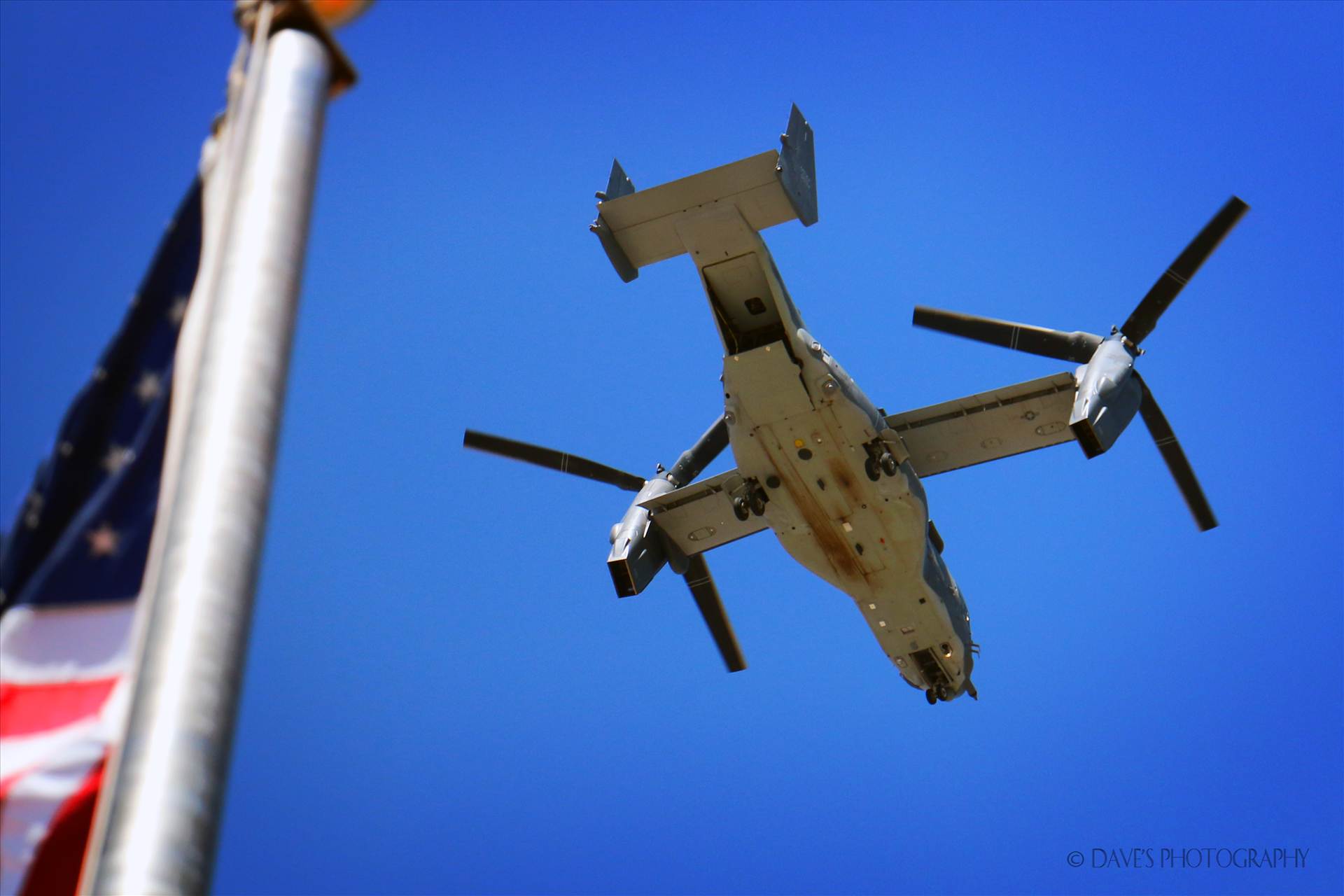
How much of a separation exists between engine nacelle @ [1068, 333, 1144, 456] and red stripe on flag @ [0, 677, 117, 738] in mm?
17700

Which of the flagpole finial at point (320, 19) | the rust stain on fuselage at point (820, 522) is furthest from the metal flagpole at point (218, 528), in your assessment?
the rust stain on fuselage at point (820, 522)

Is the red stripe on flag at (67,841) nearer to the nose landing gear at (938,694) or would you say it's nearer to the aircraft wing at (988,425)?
the aircraft wing at (988,425)

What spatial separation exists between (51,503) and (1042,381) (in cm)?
1900

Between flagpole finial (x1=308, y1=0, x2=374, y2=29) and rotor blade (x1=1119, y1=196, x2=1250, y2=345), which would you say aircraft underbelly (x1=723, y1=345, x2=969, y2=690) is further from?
flagpole finial (x1=308, y1=0, x2=374, y2=29)

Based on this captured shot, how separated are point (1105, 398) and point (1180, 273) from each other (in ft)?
11.5

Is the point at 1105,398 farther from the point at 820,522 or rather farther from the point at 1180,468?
the point at 820,522

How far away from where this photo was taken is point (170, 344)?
178 inches

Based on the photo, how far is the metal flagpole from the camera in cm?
284

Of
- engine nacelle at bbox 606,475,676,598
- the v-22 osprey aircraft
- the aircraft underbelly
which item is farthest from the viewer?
engine nacelle at bbox 606,475,676,598

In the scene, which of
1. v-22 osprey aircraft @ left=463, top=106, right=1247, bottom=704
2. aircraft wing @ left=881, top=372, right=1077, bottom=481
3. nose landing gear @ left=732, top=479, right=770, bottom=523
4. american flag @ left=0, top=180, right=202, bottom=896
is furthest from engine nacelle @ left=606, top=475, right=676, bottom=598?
american flag @ left=0, top=180, right=202, bottom=896

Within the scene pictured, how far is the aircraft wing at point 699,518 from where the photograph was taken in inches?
950

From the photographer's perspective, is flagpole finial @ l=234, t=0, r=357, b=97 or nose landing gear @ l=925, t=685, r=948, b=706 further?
nose landing gear @ l=925, t=685, r=948, b=706

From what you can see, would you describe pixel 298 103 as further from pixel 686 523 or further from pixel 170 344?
pixel 686 523

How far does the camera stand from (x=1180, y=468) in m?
22.8
